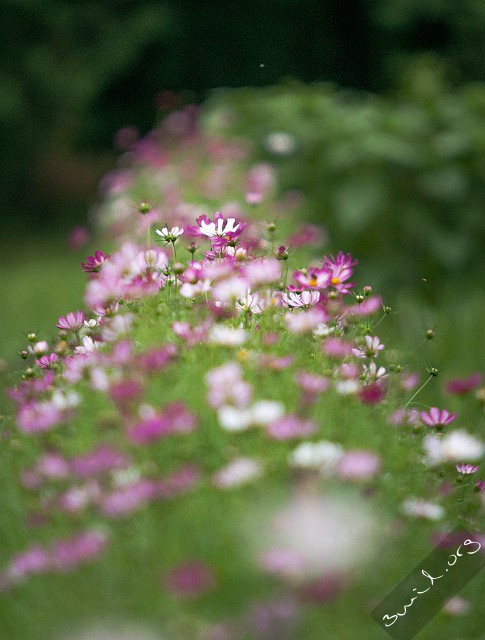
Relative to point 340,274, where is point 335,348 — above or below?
below

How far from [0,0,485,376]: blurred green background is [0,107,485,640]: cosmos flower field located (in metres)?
2.28

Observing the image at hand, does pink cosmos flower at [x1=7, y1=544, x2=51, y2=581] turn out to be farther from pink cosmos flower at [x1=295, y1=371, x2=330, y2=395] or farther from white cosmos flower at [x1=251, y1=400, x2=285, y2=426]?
pink cosmos flower at [x1=295, y1=371, x2=330, y2=395]

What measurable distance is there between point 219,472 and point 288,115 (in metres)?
4.20

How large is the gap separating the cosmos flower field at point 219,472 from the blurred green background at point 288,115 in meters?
2.28

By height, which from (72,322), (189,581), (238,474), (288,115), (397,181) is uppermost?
(288,115)

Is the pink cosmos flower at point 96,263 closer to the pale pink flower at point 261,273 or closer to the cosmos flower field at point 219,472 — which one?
the cosmos flower field at point 219,472

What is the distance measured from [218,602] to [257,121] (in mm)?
4858

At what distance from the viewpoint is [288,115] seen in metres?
5.03

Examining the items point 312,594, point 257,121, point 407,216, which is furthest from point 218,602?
point 257,121

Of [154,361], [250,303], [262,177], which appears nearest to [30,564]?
[154,361]

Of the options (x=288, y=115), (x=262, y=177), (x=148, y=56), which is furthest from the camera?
(x=148, y=56)

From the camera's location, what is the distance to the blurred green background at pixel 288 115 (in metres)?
4.70

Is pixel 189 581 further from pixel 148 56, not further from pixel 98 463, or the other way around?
pixel 148 56

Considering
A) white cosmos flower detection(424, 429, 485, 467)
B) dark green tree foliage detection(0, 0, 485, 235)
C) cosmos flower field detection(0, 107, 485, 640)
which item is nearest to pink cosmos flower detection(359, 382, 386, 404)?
cosmos flower field detection(0, 107, 485, 640)
